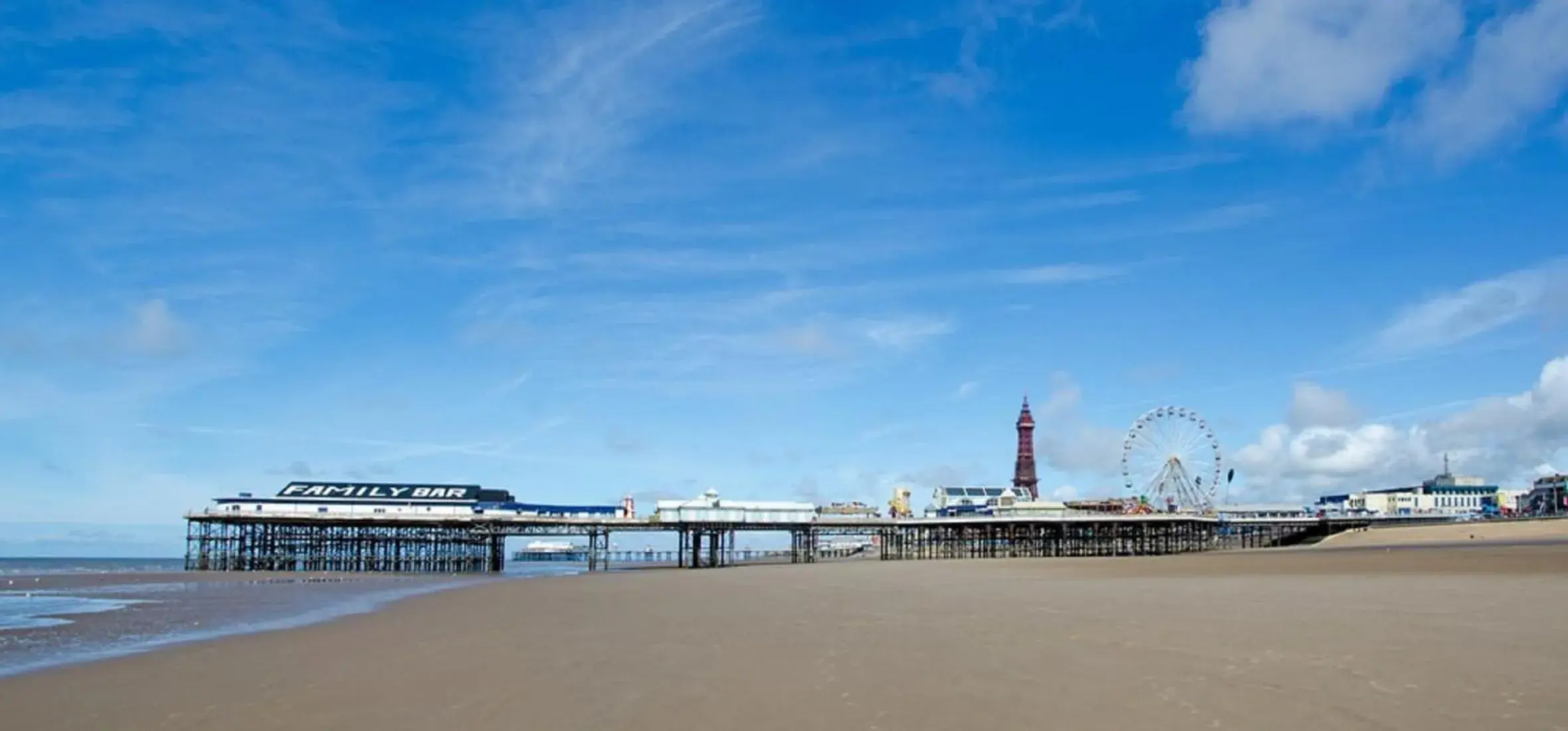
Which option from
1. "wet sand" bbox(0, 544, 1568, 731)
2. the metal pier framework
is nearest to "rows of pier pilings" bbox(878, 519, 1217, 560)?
the metal pier framework

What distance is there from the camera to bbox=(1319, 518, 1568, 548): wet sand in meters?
79.4

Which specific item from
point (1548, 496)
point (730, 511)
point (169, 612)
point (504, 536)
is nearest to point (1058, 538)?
point (730, 511)

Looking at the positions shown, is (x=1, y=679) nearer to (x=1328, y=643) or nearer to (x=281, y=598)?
(x=1328, y=643)

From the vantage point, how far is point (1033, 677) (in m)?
10.7

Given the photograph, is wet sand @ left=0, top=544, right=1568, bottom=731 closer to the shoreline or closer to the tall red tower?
the shoreline

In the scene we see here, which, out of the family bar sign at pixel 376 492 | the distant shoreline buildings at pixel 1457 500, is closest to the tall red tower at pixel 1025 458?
the distant shoreline buildings at pixel 1457 500

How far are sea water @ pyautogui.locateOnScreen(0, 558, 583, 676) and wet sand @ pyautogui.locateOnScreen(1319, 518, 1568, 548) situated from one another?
7034cm

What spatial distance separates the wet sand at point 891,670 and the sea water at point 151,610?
1754 millimetres

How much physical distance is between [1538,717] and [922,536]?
9077 centimetres

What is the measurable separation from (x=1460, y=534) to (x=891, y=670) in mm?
100142

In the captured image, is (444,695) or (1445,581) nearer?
(444,695)

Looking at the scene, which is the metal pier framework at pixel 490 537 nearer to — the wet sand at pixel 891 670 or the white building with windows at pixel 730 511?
the white building with windows at pixel 730 511

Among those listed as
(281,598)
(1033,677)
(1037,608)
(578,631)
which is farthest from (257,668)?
(281,598)

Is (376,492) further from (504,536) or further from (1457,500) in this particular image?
(1457,500)
